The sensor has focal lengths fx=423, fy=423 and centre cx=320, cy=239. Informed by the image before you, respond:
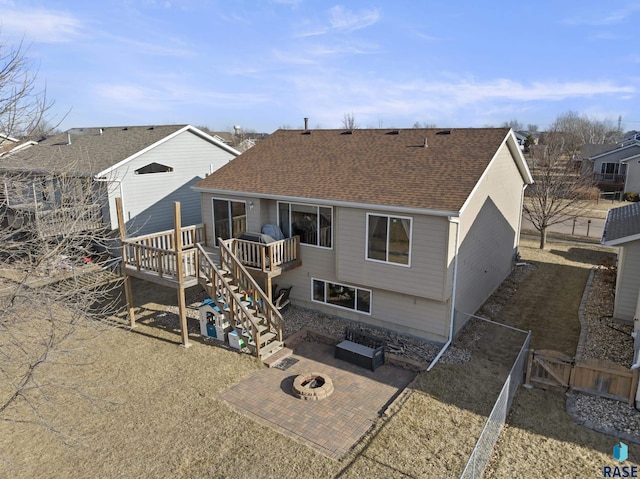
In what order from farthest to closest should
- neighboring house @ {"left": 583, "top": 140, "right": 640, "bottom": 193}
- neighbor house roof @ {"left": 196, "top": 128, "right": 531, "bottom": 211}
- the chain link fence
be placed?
neighboring house @ {"left": 583, "top": 140, "right": 640, "bottom": 193}, neighbor house roof @ {"left": 196, "top": 128, "right": 531, "bottom": 211}, the chain link fence

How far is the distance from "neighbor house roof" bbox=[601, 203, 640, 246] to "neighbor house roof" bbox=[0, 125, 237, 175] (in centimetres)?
1816

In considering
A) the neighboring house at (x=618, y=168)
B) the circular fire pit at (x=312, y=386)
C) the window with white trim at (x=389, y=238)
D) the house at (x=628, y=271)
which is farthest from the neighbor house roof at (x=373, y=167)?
the neighboring house at (x=618, y=168)

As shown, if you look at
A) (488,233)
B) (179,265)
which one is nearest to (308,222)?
(179,265)

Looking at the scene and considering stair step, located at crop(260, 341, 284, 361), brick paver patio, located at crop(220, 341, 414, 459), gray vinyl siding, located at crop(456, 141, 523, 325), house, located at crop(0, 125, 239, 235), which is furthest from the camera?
house, located at crop(0, 125, 239, 235)

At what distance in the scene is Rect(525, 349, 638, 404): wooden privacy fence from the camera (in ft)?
30.8

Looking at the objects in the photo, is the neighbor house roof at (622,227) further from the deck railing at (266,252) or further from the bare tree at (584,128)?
the bare tree at (584,128)

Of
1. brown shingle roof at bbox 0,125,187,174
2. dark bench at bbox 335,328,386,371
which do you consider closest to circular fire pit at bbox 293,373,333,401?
dark bench at bbox 335,328,386,371

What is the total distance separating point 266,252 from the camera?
13.7 meters

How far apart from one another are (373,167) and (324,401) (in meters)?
7.63

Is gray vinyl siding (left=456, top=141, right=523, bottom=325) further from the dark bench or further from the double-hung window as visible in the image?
the double-hung window

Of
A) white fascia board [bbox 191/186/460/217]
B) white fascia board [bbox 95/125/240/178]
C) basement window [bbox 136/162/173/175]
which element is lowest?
white fascia board [bbox 191/186/460/217]

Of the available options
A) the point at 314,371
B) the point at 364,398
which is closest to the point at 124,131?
the point at 314,371

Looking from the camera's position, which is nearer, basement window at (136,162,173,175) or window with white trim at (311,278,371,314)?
window with white trim at (311,278,371,314)

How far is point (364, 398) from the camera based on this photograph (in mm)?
10008
